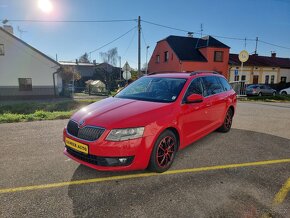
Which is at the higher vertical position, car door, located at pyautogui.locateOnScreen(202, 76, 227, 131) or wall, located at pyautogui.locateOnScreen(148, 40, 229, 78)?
wall, located at pyautogui.locateOnScreen(148, 40, 229, 78)

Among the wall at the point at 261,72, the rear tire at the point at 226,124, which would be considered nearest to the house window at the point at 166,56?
the wall at the point at 261,72

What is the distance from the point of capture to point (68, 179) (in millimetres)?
3420

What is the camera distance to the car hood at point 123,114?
3167 mm

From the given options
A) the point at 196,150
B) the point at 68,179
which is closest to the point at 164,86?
the point at 196,150

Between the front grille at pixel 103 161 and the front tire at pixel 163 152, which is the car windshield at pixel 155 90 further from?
the front grille at pixel 103 161

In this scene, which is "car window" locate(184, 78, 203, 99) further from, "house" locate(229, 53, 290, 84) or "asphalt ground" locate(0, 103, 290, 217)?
"house" locate(229, 53, 290, 84)

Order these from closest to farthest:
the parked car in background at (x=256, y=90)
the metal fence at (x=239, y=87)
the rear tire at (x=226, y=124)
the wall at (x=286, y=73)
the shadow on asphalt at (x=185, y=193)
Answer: the shadow on asphalt at (x=185, y=193) < the rear tire at (x=226, y=124) < the metal fence at (x=239, y=87) < the parked car in background at (x=256, y=90) < the wall at (x=286, y=73)

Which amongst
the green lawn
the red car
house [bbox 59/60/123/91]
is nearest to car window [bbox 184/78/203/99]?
the red car

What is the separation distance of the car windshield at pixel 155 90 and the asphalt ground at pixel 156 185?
4.29ft

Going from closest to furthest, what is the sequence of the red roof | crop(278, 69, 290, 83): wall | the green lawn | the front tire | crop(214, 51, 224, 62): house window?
the front tire → the green lawn → crop(214, 51, 224, 62): house window → the red roof → crop(278, 69, 290, 83): wall

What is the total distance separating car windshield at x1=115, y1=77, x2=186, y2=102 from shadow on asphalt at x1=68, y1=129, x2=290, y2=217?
4.27 feet

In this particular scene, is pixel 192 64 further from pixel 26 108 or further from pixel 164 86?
pixel 164 86

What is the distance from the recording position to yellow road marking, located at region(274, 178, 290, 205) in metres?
2.90

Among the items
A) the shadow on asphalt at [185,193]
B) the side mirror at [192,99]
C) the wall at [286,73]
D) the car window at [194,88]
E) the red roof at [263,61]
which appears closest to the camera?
the shadow on asphalt at [185,193]
